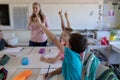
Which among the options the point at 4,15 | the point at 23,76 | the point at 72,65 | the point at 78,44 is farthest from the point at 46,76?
the point at 4,15

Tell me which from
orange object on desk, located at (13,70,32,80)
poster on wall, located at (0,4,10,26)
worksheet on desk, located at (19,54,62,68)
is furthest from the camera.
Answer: poster on wall, located at (0,4,10,26)

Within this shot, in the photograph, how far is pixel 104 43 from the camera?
11.6ft

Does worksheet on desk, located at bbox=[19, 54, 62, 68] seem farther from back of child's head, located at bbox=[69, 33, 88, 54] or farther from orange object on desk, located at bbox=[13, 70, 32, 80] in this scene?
back of child's head, located at bbox=[69, 33, 88, 54]

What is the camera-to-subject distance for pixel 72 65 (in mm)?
1404

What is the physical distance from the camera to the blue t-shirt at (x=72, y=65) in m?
1.39

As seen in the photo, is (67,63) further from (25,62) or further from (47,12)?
(47,12)

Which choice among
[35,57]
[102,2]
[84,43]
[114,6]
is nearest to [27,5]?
[102,2]

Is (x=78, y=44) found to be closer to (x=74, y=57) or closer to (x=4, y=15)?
(x=74, y=57)

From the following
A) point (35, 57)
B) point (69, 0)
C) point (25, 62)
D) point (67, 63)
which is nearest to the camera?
point (67, 63)

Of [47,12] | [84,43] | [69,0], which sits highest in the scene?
[69,0]

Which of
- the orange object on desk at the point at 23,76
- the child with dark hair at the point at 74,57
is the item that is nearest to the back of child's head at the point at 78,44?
the child with dark hair at the point at 74,57

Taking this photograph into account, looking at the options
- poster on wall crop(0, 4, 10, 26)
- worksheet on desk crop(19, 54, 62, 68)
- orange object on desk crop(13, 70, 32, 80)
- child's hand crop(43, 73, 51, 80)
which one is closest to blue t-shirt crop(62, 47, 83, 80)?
child's hand crop(43, 73, 51, 80)

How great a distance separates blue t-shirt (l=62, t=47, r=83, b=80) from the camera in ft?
4.57

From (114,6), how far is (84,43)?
13.1 ft
